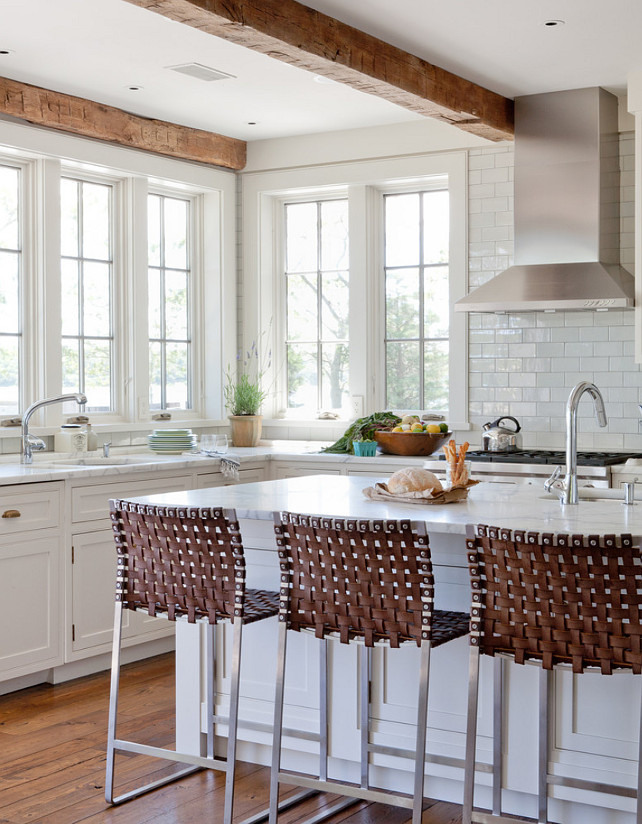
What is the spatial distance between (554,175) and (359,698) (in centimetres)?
348

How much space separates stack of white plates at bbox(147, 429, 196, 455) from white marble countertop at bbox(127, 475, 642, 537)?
201cm

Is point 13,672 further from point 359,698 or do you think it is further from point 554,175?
point 554,175

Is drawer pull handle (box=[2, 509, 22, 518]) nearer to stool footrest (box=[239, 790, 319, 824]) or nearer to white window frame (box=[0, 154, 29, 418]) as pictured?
white window frame (box=[0, 154, 29, 418])

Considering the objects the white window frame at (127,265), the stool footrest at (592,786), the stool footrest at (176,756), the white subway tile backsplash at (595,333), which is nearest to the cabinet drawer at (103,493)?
the white window frame at (127,265)

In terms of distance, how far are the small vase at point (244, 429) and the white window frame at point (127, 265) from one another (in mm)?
192

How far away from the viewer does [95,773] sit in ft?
12.3

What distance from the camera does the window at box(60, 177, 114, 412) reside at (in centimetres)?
612

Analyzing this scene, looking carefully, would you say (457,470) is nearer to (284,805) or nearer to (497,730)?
(497,730)

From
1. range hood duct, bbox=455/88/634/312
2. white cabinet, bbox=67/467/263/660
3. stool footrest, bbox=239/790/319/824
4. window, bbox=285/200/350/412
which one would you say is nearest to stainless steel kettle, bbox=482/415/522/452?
range hood duct, bbox=455/88/634/312


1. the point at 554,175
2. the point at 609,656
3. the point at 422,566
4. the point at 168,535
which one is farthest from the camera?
the point at 554,175

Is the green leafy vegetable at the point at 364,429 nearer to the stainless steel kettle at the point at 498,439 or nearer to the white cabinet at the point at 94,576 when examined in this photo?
the stainless steel kettle at the point at 498,439

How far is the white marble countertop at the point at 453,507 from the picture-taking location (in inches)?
120

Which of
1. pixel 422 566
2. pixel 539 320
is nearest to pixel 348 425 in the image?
pixel 539 320

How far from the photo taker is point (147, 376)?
258 inches
